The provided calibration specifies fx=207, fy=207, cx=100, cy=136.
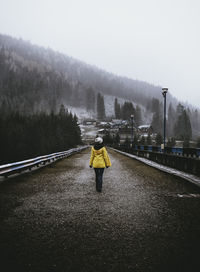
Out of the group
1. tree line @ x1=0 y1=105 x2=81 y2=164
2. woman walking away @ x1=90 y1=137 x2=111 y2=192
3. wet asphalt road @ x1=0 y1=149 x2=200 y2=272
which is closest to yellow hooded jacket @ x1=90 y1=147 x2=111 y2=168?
woman walking away @ x1=90 y1=137 x2=111 y2=192

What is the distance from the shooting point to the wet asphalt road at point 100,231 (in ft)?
8.55

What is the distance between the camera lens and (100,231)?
357 centimetres

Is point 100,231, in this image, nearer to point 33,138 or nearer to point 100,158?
point 100,158

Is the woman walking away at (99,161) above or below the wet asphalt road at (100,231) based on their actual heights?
above

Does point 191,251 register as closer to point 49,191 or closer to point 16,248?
point 16,248

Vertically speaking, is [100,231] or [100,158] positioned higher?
[100,158]

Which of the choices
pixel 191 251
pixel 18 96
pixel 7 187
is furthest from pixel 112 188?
pixel 18 96

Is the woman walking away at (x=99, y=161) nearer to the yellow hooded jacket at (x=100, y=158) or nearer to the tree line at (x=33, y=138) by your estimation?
the yellow hooded jacket at (x=100, y=158)

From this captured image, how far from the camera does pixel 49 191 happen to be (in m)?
6.87

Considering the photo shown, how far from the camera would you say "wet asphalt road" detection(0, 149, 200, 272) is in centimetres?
261

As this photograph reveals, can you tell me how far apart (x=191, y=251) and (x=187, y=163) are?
7690mm

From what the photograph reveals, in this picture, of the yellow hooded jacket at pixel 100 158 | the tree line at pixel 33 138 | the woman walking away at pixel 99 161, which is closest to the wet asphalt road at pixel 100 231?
the woman walking away at pixel 99 161

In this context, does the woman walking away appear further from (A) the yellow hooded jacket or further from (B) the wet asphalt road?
(B) the wet asphalt road

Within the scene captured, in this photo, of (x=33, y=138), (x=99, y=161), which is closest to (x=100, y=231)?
(x=99, y=161)
